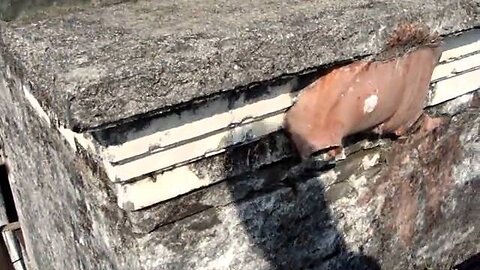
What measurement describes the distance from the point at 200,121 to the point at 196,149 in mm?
71

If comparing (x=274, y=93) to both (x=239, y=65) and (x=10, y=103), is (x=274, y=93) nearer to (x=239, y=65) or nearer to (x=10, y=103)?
(x=239, y=65)

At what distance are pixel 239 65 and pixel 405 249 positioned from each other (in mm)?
923

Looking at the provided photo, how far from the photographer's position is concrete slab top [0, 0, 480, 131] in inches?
59.4

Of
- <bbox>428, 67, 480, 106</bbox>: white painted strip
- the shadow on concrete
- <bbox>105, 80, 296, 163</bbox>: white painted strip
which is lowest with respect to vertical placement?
the shadow on concrete

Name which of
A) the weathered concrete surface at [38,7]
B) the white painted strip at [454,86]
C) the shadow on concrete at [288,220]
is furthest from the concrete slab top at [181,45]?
the shadow on concrete at [288,220]

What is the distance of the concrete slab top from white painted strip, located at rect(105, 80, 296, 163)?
2.5 inches

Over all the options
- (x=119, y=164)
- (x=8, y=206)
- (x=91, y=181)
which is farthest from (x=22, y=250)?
(x=119, y=164)

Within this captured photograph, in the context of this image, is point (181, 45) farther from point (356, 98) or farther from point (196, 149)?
point (356, 98)

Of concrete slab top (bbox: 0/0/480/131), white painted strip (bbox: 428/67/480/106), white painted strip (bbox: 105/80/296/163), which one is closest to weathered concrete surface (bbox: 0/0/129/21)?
concrete slab top (bbox: 0/0/480/131)

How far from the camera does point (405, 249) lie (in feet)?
7.36

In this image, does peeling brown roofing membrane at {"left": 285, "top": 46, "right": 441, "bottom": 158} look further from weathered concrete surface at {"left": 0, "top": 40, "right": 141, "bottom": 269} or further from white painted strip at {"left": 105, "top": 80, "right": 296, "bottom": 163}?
weathered concrete surface at {"left": 0, "top": 40, "right": 141, "bottom": 269}

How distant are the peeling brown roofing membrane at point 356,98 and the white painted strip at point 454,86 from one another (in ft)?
0.40

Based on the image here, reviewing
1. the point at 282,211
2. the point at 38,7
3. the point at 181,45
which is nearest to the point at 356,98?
the point at 282,211

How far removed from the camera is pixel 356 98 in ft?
5.99
